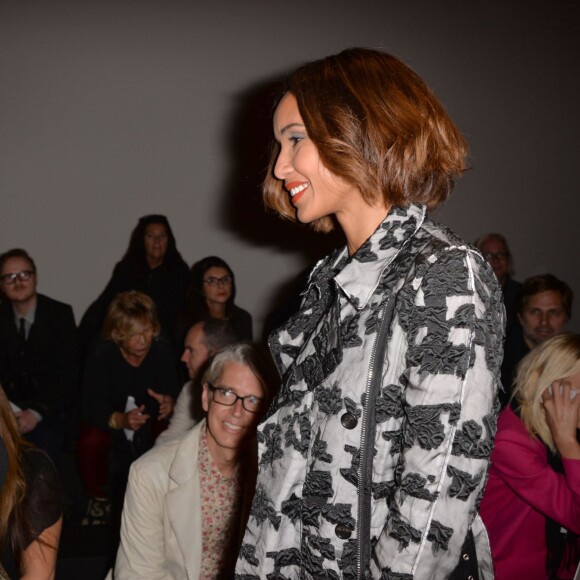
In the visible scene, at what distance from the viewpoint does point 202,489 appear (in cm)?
200

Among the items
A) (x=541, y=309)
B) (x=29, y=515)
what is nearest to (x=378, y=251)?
(x=29, y=515)

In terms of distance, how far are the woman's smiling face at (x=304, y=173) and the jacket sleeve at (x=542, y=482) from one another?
1089 mm

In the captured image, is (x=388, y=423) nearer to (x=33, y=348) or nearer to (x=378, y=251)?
(x=378, y=251)

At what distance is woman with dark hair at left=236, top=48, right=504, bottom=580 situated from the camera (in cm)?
89

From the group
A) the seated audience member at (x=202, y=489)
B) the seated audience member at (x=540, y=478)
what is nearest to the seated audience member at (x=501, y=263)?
the seated audience member at (x=540, y=478)

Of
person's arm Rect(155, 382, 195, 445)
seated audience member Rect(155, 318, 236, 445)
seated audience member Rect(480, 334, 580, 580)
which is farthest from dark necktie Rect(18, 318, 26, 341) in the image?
seated audience member Rect(480, 334, 580, 580)

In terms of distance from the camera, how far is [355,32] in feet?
17.1

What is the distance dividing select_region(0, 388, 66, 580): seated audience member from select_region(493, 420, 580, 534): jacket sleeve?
1.11m

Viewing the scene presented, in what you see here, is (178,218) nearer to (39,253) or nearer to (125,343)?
(39,253)

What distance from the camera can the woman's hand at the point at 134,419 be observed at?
11.0ft

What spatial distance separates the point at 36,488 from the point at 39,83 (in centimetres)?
375

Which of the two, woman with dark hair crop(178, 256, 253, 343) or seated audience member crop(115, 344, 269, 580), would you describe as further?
woman with dark hair crop(178, 256, 253, 343)

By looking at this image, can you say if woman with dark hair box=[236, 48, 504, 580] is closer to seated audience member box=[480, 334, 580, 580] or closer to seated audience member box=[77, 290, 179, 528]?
seated audience member box=[480, 334, 580, 580]

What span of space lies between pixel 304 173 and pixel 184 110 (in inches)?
162
